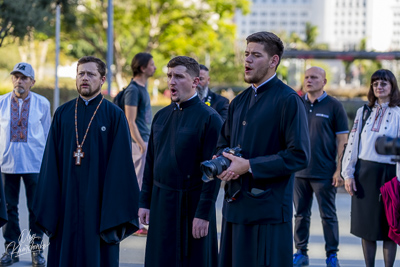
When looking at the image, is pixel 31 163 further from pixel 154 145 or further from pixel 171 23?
pixel 171 23

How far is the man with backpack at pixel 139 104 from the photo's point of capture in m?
8.21

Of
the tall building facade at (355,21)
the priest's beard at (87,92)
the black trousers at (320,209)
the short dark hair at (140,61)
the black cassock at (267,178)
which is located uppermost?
the tall building facade at (355,21)

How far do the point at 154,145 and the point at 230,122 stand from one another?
3.05 ft

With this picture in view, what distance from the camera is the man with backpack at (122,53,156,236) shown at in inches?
323

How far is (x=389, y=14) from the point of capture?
626 feet

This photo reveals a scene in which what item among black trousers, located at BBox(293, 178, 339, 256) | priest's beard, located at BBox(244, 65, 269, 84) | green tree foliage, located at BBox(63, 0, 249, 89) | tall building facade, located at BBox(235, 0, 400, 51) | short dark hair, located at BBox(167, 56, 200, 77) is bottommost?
black trousers, located at BBox(293, 178, 339, 256)

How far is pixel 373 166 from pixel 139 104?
10.7ft

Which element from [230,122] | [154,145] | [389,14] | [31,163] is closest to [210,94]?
[31,163]

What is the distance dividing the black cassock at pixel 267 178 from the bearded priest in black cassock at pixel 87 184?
1165mm

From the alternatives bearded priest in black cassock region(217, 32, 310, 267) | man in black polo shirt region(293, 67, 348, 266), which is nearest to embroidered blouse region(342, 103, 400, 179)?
man in black polo shirt region(293, 67, 348, 266)

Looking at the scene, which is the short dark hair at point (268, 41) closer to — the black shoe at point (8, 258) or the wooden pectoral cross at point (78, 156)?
the wooden pectoral cross at point (78, 156)

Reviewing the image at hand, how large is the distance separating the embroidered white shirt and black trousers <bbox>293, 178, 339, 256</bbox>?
2.89 metres

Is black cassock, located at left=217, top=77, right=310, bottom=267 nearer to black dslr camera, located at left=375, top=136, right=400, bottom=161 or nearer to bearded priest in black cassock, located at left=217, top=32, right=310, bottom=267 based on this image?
bearded priest in black cassock, located at left=217, top=32, right=310, bottom=267

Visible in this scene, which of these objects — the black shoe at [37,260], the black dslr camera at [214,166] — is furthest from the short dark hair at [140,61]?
the black dslr camera at [214,166]
